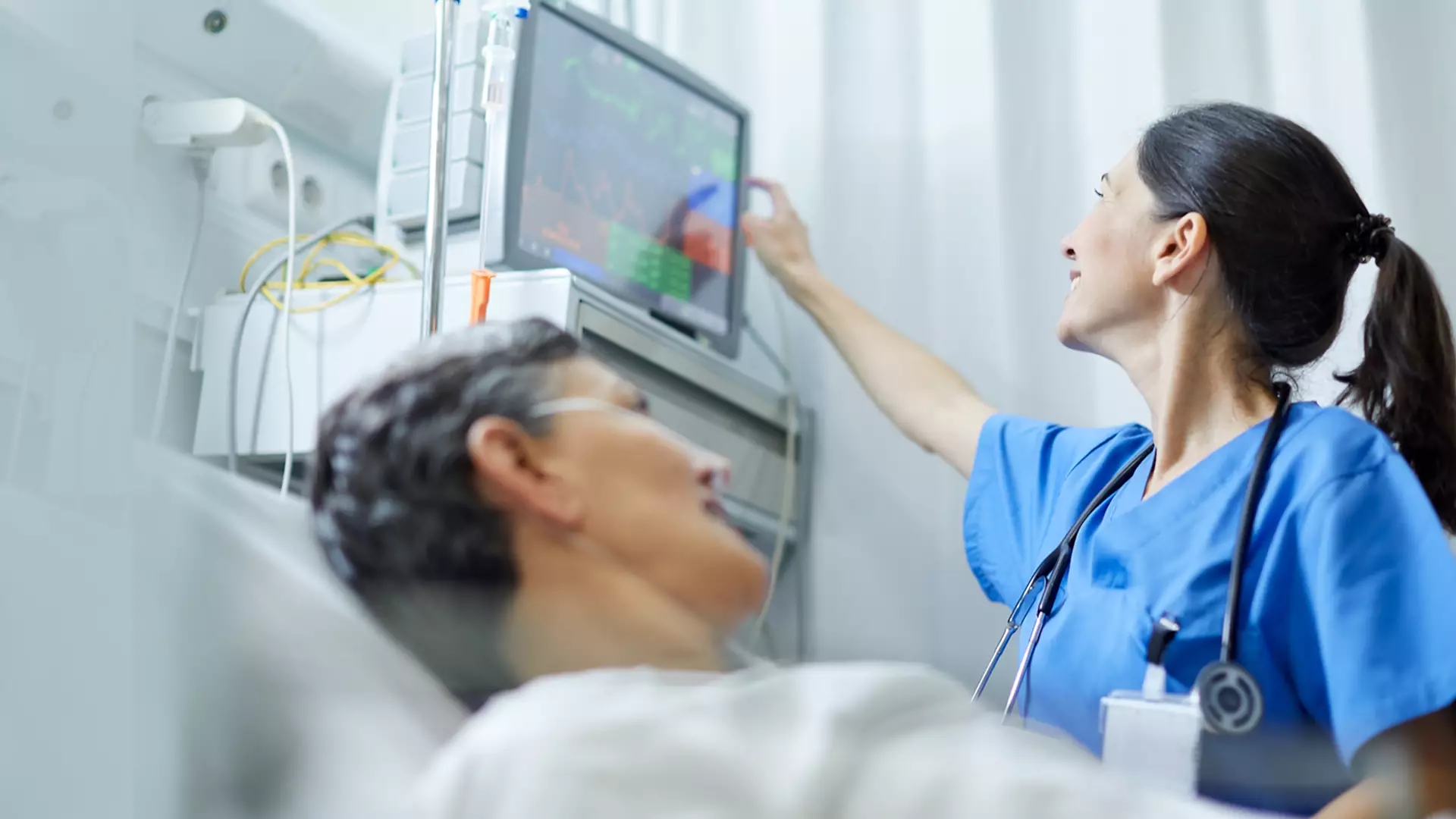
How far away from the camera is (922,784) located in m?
0.54

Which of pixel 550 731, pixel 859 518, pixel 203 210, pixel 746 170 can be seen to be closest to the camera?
pixel 550 731

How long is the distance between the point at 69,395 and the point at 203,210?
322 mm

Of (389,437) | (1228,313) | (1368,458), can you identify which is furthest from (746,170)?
(389,437)

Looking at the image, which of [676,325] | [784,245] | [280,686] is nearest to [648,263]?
[676,325]

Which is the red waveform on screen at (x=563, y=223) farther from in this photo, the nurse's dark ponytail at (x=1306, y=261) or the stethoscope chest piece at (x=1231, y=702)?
the stethoscope chest piece at (x=1231, y=702)

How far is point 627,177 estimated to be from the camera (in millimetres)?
1503

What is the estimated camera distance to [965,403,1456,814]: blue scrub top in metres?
0.94

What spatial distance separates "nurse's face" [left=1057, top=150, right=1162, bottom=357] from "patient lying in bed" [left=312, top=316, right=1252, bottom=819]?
0.65 meters

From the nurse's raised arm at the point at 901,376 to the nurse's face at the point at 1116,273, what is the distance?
185mm

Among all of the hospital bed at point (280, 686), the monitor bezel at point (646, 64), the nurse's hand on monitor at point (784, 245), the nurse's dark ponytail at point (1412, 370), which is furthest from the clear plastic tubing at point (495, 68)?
the nurse's dark ponytail at point (1412, 370)

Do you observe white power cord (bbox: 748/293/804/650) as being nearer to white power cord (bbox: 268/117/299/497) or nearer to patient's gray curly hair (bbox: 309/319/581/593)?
patient's gray curly hair (bbox: 309/319/581/593)

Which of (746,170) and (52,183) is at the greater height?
(52,183)

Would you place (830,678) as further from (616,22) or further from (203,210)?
(616,22)

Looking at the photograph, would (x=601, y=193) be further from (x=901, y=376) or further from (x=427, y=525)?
(x=427, y=525)
